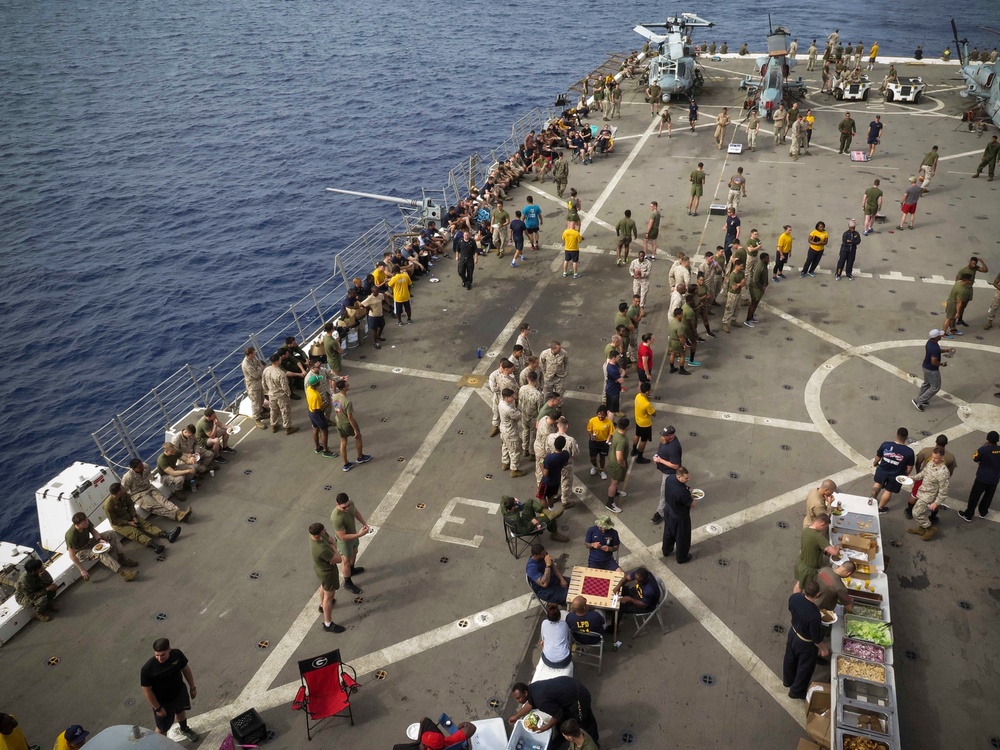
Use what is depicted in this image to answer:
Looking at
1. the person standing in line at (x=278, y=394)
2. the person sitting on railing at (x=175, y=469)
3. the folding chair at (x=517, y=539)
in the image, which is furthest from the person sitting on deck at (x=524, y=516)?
the person sitting on railing at (x=175, y=469)

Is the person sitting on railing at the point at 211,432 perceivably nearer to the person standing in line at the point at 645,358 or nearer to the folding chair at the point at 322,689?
the folding chair at the point at 322,689

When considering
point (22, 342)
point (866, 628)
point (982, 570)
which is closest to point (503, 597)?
point (866, 628)

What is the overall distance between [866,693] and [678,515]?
378 centimetres

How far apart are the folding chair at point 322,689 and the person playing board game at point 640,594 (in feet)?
14.3

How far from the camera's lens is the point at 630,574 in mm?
11977

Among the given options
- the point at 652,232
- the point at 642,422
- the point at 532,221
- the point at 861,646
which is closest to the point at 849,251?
the point at 652,232

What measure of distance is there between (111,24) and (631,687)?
117 metres

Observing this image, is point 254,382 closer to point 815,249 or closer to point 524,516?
point 524,516

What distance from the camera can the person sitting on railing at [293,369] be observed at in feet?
55.6

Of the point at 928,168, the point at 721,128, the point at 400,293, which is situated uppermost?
the point at 721,128

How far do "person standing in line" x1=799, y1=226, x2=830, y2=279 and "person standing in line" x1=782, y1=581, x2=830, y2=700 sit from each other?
14109 millimetres

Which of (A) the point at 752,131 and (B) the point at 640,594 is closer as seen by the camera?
(B) the point at 640,594

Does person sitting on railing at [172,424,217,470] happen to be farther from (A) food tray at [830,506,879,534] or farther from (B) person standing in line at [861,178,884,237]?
(B) person standing in line at [861,178,884,237]

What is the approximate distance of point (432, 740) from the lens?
8.90 metres
